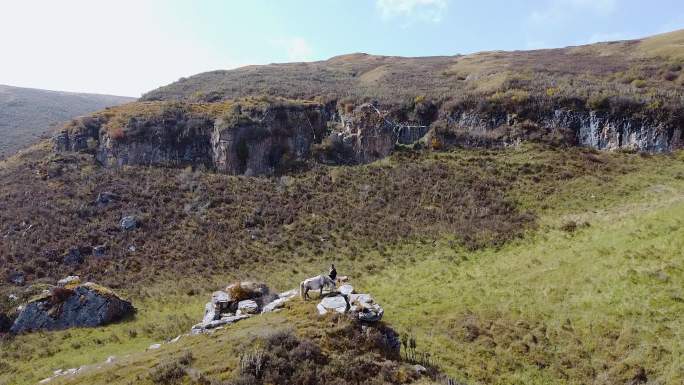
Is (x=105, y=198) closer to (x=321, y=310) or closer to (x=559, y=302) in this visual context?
(x=321, y=310)

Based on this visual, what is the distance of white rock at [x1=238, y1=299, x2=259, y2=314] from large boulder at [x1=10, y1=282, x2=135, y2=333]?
852 cm

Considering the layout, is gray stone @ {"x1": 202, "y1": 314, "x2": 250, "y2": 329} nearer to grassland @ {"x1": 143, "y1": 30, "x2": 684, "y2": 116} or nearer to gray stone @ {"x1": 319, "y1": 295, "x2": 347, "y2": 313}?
gray stone @ {"x1": 319, "y1": 295, "x2": 347, "y2": 313}

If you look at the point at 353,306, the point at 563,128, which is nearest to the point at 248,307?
the point at 353,306

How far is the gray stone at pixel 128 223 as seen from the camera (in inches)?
1159

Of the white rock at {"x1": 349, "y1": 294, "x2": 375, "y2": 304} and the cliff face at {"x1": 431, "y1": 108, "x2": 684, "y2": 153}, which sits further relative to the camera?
the cliff face at {"x1": 431, "y1": 108, "x2": 684, "y2": 153}

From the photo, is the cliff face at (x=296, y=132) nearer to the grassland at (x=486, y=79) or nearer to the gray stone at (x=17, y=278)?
the grassland at (x=486, y=79)

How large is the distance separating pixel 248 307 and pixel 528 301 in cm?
1080

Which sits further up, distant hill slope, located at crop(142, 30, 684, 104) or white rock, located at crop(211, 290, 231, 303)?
distant hill slope, located at crop(142, 30, 684, 104)

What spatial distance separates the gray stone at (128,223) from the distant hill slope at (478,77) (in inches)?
973

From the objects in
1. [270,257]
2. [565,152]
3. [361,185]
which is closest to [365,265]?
[270,257]

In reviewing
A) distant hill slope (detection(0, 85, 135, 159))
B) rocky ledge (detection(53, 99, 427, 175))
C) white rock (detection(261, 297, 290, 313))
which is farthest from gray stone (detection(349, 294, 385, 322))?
distant hill slope (detection(0, 85, 135, 159))

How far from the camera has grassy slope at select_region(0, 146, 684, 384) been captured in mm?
12664

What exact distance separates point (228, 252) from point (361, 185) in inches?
489

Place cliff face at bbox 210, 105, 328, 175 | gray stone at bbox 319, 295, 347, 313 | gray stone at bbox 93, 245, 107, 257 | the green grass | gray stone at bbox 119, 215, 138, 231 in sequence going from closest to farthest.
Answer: gray stone at bbox 319, 295, 347, 313 < the green grass < gray stone at bbox 93, 245, 107, 257 < gray stone at bbox 119, 215, 138, 231 < cliff face at bbox 210, 105, 328, 175
